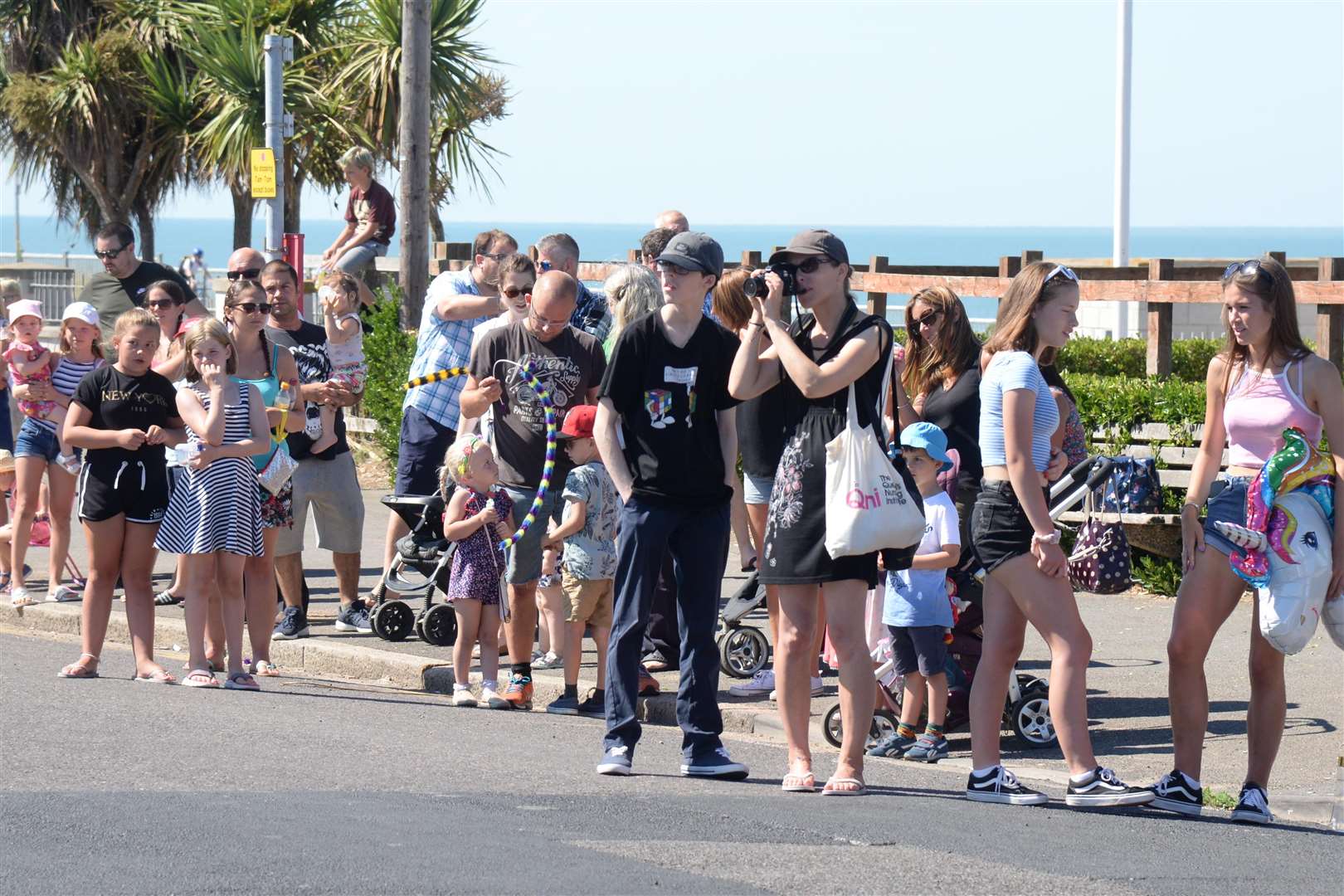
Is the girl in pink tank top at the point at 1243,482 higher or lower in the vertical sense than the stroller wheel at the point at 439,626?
higher

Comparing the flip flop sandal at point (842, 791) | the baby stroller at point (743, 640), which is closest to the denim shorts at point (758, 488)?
the baby stroller at point (743, 640)

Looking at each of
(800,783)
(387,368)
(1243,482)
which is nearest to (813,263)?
(1243,482)

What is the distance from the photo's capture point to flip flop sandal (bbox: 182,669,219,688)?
333 inches

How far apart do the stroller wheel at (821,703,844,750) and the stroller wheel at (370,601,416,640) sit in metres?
3.05

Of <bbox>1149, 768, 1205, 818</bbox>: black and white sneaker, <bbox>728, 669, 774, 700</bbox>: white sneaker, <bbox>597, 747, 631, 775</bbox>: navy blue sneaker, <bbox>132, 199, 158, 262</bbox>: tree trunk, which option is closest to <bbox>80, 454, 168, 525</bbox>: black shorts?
<bbox>728, 669, 774, 700</bbox>: white sneaker

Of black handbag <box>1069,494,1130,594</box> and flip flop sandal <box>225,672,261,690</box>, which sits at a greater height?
black handbag <box>1069,494,1130,594</box>

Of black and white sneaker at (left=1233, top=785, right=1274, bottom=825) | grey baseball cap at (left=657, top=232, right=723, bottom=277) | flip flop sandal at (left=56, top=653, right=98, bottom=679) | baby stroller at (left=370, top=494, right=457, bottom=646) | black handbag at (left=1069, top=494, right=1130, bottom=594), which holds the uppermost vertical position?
grey baseball cap at (left=657, top=232, right=723, bottom=277)

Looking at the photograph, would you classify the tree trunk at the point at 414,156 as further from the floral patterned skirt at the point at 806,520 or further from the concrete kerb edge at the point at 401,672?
the floral patterned skirt at the point at 806,520

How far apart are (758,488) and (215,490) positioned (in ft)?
8.59

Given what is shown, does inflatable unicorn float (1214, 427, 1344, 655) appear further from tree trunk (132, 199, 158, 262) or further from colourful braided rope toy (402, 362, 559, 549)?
tree trunk (132, 199, 158, 262)

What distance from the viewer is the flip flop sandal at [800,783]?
247 inches

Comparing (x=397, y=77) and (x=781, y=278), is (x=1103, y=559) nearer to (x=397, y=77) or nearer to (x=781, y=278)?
(x=781, y=278)

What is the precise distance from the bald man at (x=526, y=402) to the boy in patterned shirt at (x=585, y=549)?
0.35 ft

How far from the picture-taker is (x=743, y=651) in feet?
28.9
